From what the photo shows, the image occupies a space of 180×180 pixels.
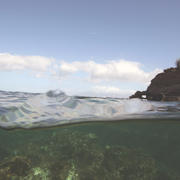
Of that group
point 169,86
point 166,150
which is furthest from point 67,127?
point 169,86

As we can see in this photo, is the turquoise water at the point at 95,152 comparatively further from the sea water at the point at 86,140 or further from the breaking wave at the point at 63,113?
the breaking wave at the point at 63,113

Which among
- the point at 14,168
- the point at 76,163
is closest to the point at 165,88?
the point at 76,163

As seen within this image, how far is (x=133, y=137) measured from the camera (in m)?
11.9

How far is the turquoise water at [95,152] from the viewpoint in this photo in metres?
8.19

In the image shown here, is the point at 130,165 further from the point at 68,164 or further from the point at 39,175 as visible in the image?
the point at 39,175

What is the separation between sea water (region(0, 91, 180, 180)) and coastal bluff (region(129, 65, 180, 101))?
2.46 meters

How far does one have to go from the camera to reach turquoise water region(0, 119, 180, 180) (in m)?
8.19

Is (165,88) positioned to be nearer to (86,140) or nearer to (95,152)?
(86,140)

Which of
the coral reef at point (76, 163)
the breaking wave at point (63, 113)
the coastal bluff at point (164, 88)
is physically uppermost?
the coastal bluff at point (164, 88)

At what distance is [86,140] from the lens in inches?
425

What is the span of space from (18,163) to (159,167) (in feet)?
24.5

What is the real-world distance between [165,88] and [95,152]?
25.7 feet

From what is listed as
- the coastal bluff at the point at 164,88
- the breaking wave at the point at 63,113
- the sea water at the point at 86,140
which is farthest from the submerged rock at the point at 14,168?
the coastal bluff at the point at 164,88

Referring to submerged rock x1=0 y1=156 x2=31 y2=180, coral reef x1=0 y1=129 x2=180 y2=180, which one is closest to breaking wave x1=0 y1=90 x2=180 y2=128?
coral reef x1=0 y1=129 x2=180 y2=180
